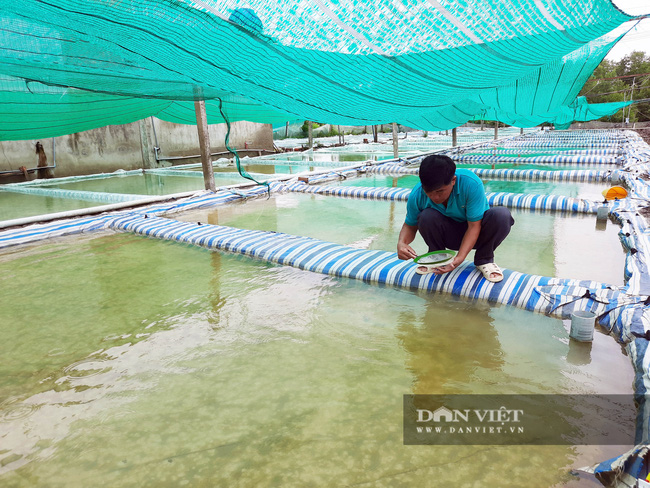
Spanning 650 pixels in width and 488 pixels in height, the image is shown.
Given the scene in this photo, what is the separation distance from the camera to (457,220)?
209 centimetres

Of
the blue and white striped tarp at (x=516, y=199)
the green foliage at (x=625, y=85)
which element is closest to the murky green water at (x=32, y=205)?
the blue and white striped tarp at (x=516, y=199)

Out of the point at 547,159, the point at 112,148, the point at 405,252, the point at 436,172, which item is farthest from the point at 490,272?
the point at 112,148

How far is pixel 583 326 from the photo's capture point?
162 centimetres

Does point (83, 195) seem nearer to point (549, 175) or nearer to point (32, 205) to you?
point (32, 205)

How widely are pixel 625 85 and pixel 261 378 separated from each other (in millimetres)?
28249

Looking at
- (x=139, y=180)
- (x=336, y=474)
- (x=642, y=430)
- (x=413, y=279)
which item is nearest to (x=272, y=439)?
(x=336, y=474)

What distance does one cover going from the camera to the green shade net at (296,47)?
6.61 ft

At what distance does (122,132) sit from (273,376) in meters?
9.45

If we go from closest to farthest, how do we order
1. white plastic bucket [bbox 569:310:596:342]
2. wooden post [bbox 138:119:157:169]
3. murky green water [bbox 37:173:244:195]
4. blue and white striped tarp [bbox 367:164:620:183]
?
white plastic bucket [bbox 569:310:596:342] → blue and white striped tarp [bbox 367:164:620:183] → murky green water [bbox 37:173:244:195] → wooden post [bbox 138:119:157:169]

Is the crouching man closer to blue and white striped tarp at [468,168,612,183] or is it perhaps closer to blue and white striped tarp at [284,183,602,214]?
blue and white striped tarp at [284,183,602,214]

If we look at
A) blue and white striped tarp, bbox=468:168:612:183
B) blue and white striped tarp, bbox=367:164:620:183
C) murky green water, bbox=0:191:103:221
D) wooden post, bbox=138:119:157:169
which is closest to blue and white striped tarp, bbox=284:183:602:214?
blue and white striped tarp, bbox=367:164:620:183

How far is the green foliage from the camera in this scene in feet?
68.3

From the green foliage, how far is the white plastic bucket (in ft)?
64.3

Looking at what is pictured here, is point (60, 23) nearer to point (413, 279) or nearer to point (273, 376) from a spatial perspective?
point (273, 376)
